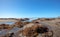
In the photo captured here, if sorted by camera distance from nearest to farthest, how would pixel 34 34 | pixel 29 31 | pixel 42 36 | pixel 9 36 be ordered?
pixel 42 36 < pixel 34 34 < pixel 29 31 < pixel 9 36

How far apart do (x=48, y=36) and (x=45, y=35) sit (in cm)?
47

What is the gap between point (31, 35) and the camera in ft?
42.6

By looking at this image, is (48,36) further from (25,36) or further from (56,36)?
(25,36)

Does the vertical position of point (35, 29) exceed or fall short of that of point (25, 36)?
it exceeds it

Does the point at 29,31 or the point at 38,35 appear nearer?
the point at 38,35

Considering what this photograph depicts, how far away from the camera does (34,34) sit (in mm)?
12867

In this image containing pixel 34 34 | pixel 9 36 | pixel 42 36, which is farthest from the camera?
pixel 9 36

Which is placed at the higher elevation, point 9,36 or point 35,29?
point 35,29

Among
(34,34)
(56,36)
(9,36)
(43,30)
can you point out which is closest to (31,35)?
(34,34)

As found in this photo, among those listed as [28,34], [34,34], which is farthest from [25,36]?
[34,34]

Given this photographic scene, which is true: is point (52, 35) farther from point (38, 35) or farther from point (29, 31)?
point (29, 31)

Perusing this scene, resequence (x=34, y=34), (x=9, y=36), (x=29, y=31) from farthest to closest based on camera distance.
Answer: (x=9, y=36) → (x=29, y=31) → (x=34, y=34)

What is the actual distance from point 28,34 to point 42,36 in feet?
7.91

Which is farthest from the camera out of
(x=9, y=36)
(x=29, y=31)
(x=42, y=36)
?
(x=9, y=36)
